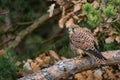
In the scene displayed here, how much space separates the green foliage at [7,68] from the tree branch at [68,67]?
434mm

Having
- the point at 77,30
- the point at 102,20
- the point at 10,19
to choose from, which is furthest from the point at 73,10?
the point at 10,19

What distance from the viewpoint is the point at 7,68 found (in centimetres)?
492

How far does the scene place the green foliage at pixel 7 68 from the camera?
4887mm

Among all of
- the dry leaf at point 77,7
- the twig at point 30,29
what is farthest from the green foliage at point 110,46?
the twig at point 30,29

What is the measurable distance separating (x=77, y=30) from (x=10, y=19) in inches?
97.5

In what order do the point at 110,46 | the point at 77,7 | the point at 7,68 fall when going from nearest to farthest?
the point at 7,68 → the point at 110,46 → the point at 77,7

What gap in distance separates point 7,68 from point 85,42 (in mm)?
774

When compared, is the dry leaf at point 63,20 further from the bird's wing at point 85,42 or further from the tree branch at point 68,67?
the tree branch at point 68,67

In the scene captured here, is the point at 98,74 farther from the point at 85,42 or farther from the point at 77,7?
the point at 77,7

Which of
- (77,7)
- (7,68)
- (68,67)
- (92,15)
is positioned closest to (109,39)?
(77,7)

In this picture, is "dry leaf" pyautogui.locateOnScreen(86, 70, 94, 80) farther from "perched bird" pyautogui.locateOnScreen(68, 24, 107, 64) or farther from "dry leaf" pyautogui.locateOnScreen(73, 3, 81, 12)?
"dry leaf" pyautogui.locateOnScreen(73, 3, 81, 12)

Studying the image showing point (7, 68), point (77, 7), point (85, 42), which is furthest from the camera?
point (77, 7)

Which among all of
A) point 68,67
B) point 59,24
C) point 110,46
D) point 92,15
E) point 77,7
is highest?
point 92,15

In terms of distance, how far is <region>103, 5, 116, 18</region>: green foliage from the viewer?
4453mm
